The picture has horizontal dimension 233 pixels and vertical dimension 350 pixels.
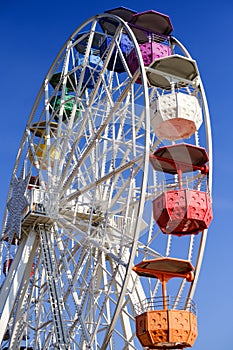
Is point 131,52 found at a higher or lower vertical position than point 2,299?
higher

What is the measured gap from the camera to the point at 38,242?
19.6 metres

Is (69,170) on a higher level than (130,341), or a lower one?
higher

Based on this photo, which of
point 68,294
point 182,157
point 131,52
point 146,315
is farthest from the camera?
point 68,294

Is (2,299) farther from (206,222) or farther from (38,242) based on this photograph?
(206,222)

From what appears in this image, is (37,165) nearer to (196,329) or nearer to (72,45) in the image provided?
(72,45)

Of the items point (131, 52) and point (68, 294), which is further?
point (68, 294)

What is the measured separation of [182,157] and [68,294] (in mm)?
5864

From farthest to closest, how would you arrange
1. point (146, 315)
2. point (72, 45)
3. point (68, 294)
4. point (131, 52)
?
1. point (72, 45)
2. point (68, 294)
3. point (131, 52)
4. point (146, 315)

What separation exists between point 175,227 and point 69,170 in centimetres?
544

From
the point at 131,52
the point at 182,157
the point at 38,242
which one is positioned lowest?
the point at 38,242

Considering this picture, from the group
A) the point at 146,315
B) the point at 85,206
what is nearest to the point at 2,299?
the point at 85,206

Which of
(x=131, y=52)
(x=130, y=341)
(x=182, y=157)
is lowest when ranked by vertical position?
(x=130, y=341)

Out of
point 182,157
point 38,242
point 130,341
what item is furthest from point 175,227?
point 38,242

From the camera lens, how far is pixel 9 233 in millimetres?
20828
